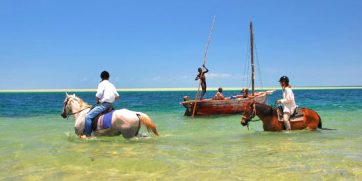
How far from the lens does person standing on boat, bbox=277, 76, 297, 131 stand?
490 inches

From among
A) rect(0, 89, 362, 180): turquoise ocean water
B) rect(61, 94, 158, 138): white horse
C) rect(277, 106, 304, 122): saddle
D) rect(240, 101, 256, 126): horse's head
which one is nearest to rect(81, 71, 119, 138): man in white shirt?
rect(61, 94, 158, 138): white horse

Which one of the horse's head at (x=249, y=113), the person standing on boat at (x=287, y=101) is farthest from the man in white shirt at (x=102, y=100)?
the person standing on boat at (x=287, y=101)

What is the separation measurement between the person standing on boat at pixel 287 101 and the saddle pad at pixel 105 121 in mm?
5548

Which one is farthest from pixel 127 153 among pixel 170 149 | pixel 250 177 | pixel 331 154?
pixel 331 154

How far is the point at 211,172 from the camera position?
700 cm

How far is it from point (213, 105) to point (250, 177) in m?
16.9

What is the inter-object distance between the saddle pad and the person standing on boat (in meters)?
5.55

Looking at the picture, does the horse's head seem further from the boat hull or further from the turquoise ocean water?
the boat hull

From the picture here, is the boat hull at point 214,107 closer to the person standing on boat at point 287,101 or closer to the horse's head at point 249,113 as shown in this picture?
the horse's head at point 249,113

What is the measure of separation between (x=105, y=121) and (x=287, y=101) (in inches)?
238

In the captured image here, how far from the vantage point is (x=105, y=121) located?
35.5 ft

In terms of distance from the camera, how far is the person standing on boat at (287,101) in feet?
40.9

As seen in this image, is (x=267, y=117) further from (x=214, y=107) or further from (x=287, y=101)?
(x=214, y=107)

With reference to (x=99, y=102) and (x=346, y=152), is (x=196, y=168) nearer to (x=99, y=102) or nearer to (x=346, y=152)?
(x=346, y=152)
